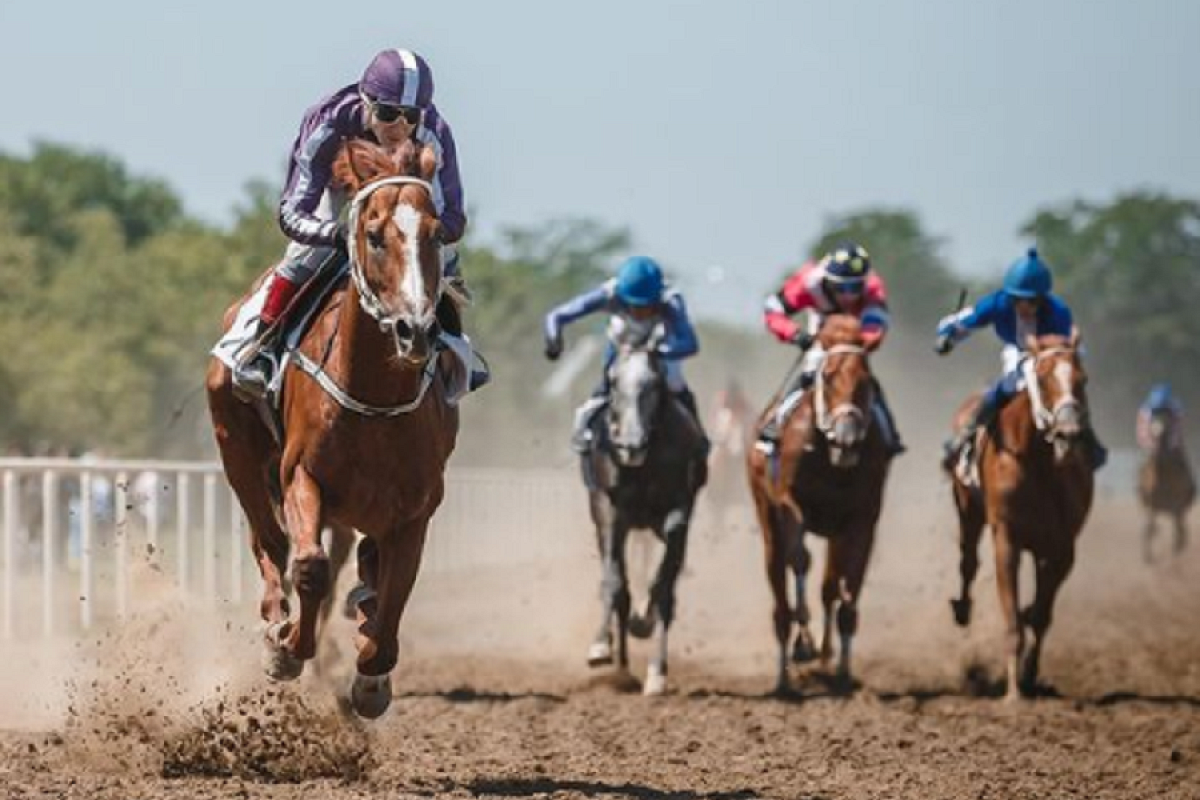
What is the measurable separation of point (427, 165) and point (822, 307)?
7.14m

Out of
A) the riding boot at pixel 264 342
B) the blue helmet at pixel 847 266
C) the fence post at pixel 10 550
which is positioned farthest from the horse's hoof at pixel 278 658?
the fence post at pixel 10 550

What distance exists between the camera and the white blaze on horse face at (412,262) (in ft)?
28.9

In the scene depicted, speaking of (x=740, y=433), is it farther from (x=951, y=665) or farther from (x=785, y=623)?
(x=785, y=623)

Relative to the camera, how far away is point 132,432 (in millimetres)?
49344

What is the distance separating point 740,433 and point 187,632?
1694 cm

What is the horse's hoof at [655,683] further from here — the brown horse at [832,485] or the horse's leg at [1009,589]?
the horse's leg at [1009,589]

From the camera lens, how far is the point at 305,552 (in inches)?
370

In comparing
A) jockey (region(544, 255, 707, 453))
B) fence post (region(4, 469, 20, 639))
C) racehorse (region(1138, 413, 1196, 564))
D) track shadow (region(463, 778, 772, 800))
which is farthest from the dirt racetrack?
racehorse (region(1138, 413, 1196, 564))

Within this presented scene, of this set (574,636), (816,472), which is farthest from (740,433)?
(816,472)

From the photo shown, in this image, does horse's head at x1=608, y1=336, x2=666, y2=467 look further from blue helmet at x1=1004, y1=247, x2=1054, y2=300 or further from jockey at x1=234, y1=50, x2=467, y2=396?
jockey at x1=234, y1=50, x2=467, y2=396

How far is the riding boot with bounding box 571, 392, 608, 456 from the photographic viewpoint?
15.6 metres

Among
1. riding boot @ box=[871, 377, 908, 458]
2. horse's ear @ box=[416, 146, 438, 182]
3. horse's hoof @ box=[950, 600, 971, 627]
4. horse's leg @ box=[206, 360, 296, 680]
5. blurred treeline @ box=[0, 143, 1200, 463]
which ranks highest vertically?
blurred treeline @ box=[0, 143, 1200, 463]

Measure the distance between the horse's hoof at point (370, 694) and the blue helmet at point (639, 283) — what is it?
5855 millimetres

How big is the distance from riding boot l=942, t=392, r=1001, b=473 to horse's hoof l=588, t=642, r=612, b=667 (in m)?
2.58
